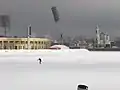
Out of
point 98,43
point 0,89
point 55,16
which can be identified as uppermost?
point 55,16

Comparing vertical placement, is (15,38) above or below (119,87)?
above

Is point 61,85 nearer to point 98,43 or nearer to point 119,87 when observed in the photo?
point 119,87

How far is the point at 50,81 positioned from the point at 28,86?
2.77 meters

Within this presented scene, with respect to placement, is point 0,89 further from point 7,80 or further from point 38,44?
point 38,44

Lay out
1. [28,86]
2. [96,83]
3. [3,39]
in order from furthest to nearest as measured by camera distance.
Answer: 1. [3,39]
2. [96,83]
3. [28,86]

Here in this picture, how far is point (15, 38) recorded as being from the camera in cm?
14150

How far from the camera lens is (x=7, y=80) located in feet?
76.7

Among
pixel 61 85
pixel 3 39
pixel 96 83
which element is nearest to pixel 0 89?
pixel 61 85

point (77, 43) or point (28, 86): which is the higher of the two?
point (77, 43)

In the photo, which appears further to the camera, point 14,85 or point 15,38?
point 15,38

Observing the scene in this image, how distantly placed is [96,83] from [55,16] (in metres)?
167

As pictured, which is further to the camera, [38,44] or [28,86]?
[38,44]

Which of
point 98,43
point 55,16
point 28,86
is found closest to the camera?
point 28,86

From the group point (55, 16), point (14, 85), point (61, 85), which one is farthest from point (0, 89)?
point (55, 16)
